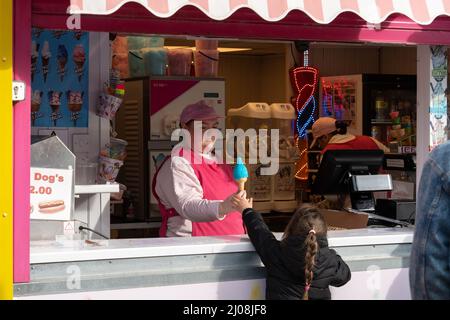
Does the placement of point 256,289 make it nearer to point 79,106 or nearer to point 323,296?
point 323,296

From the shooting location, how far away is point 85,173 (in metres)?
5.12

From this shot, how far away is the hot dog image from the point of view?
400 centimetres

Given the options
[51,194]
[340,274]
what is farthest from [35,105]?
[340,274]

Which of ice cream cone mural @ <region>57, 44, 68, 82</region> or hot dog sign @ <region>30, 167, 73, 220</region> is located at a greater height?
ice cream cone mural @ <region>57, 44, 68, 82</region>

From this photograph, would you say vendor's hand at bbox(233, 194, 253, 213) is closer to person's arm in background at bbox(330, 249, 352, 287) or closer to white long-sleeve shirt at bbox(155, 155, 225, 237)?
white long-sleeve shirt at bbox(155, 155, 225, 237)

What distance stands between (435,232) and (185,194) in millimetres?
2510

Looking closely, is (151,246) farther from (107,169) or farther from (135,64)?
(135,64)

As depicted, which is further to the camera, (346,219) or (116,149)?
(116,149)

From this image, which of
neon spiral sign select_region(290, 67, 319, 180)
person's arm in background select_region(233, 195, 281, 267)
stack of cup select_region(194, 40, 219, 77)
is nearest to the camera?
person's arm in background select_region(233, 195, 281, 267)

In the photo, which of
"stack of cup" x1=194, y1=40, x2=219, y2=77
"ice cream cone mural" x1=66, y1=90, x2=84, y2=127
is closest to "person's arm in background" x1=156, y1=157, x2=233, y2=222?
"ice cream cone mural" x1=66, y1=90, x2=84, y2=127

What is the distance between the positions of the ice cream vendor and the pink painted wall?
940 millimetres

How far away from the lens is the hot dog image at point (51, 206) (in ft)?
13.1

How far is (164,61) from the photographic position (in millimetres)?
6848

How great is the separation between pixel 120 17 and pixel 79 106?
1.26m
